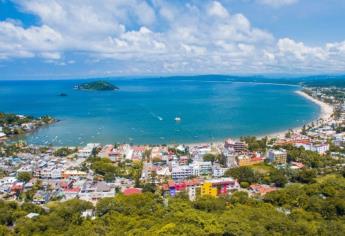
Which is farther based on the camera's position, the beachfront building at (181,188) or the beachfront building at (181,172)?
the beachfront building at (181,172)

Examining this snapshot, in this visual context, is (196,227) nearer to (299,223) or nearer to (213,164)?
(299,223)

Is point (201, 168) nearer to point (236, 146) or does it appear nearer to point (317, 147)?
point (236, 146)

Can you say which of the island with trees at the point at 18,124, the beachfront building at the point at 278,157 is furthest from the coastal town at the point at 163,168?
the island with trees at the point at 18,124

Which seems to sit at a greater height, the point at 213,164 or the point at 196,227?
the point at 196,227

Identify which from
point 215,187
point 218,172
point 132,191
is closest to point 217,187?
point 215,187

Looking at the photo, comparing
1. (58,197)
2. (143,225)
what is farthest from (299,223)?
(58,197)

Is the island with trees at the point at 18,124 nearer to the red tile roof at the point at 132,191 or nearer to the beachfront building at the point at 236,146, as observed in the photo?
the red tile roof at the point at 132,191

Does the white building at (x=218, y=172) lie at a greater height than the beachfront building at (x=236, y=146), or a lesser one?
lesser

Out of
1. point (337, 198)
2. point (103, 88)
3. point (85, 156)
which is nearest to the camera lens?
point (337, 198)

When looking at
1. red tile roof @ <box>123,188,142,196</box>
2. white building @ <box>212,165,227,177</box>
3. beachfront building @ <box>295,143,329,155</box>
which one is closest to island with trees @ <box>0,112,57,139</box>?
red tile roof @ <box>123,188,142,196</box>

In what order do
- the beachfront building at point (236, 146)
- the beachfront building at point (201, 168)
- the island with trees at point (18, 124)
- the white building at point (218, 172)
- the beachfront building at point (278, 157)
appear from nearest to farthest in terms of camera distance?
1. the white building at point (218, 172)
2. the beachfront building at point (201, 168)
3. the beachfront building at point (278, 157)
4. the beachfront building at point (236, 146)
5. the island with trees at point (18, 124)
